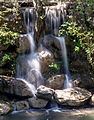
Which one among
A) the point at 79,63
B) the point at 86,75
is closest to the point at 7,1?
the point at 79,63

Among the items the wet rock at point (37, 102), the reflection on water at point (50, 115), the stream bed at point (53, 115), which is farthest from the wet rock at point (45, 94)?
the reflection on water at point (50, 115)

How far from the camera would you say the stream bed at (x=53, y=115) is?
20.5ft

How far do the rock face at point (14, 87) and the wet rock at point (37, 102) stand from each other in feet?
1.37

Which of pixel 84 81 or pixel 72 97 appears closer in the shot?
pixel 72 97

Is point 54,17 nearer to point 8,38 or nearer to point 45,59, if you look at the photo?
point 45,59

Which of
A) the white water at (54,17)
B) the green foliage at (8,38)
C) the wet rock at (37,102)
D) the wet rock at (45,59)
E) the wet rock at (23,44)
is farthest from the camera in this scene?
the white water at (54,17)

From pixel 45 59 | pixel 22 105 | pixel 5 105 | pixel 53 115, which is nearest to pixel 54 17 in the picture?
pixel 45 59

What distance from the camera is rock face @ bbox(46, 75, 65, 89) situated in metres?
8.55

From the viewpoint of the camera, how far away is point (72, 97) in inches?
292

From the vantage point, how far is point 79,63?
973cm

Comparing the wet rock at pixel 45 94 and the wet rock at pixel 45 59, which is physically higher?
the wet rock at pixel 45 59

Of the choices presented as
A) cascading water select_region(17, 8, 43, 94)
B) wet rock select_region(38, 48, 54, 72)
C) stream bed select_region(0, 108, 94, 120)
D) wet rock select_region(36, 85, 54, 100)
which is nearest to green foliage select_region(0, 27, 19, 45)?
cascading water select_region(17, 8, 43, 94)

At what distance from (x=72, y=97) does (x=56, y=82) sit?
1413 millimetres

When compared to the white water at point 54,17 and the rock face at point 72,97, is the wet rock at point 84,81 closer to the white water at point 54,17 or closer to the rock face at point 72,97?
the rock face at point 72,97
